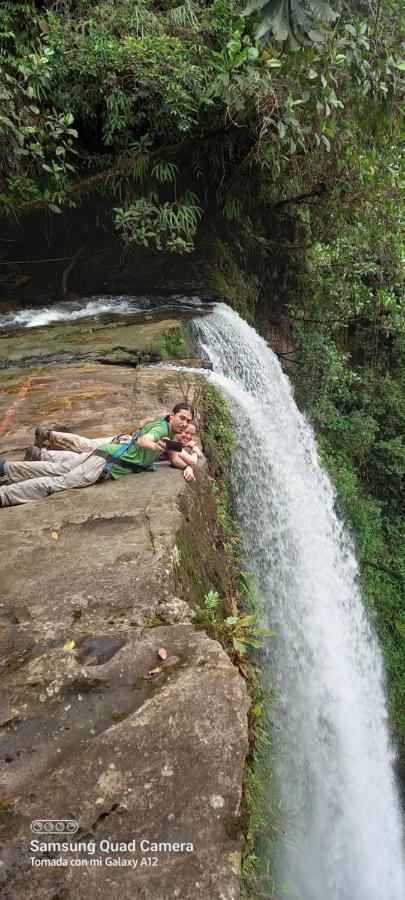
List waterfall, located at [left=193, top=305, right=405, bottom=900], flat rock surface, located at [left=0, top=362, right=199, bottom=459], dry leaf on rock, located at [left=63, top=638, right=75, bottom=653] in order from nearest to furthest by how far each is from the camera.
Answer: dry leaf on rock, located at [left=63, top=638, right=75, bottom=653] → flat rock surface, located at [left=0, top=362, right=199, bottom=459] → waterfall, located at [left=193, top=305, right=405, bottom=900]

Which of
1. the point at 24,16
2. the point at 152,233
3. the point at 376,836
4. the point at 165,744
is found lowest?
the point at 376,836

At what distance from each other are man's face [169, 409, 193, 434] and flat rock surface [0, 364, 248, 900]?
1066 mm

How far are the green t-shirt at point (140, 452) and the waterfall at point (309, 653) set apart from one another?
1.59 m

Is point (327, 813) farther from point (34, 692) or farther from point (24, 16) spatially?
point (24, 16)

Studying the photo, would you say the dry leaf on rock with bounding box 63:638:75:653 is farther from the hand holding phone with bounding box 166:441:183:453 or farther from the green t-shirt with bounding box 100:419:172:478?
the hand holding phone with bounding box 166:441:183:453

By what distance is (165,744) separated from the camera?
180cm

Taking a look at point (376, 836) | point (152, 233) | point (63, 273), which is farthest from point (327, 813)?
point (63, 273)

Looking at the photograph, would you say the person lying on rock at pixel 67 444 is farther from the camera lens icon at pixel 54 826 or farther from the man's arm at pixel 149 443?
the camera lens icon at pixel 54 826

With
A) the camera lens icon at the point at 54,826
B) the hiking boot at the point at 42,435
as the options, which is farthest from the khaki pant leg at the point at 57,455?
the camera lens icon at the point at 54,826

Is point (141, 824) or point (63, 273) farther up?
point (63, 273)

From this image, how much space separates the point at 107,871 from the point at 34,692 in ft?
2.13

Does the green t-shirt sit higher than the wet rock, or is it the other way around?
the green t-shirt

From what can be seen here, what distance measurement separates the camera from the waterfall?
5.19 metres

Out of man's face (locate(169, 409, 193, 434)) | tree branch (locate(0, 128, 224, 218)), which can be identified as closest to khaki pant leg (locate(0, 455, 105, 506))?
man's face (locate(169, 409, 193, 434))
